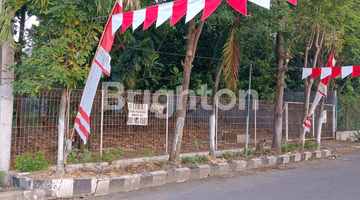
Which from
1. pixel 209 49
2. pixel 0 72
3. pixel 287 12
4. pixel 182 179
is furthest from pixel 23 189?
pixel 209 49

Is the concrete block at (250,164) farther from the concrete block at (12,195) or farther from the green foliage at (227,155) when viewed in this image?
the concrete block at (12,195)

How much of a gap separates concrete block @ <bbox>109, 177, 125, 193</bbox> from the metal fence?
5.03 ft

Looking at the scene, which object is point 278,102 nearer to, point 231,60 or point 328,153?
point 231,60

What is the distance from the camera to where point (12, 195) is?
18.9 ft

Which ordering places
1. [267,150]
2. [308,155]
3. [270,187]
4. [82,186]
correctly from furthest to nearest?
[308,155] < [267,150] < [270,187] < [82,186]

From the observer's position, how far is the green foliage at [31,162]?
6.82 m

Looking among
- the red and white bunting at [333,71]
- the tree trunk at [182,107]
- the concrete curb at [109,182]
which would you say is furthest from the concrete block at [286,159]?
the tree trunk at [182,107]

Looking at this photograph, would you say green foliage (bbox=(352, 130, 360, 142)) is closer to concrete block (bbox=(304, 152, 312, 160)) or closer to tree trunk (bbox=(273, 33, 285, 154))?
concrete block (bbox=(304, 152, 312, 160))

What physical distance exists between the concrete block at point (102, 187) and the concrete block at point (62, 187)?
0.47 m

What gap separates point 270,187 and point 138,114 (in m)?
3.89

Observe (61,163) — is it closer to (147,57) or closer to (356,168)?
(147,57)

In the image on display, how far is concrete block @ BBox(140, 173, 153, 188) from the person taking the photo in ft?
23.4

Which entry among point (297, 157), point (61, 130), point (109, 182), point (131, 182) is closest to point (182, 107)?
point (131, 182)

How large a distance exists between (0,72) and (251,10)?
6.77 meters
